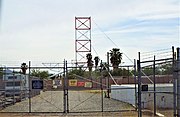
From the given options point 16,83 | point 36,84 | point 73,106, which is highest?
point 36,84

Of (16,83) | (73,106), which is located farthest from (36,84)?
(16,83)

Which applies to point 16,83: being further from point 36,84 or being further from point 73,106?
point 36,84

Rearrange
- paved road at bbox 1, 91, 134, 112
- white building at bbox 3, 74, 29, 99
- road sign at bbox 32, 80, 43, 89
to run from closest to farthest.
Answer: road sign at bbox 32, 80, 43, 89 → paved road at bbox 1, 91, 134, 112 → white building at bbox 3, 74, 29, 99

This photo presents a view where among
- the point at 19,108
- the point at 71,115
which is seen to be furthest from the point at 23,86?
the point at 71,115

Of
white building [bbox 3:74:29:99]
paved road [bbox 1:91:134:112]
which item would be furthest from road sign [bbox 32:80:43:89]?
white building [bbox 3:74:29:99]

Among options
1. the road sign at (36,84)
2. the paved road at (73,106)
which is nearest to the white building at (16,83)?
the paved road at (73,106)

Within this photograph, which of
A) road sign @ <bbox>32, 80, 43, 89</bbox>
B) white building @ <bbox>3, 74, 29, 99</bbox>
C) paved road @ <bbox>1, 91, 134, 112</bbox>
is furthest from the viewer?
white building @ <bbox>3, 74, 29, 99</bbox>

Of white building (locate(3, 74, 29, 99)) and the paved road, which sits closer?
the paved road

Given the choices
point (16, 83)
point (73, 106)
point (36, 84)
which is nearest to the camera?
point (36, 84)

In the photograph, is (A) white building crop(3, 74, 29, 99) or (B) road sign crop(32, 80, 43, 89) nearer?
(B) road sign crop(32, 80, 43, 89)

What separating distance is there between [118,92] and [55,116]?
36.1 ft

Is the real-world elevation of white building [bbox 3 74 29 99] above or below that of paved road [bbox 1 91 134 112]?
above

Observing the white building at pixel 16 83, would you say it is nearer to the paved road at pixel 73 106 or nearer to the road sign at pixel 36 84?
the paved road at pixel 73 106

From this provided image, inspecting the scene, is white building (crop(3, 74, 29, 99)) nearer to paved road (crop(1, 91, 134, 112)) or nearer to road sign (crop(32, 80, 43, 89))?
paved road (crop(1, 91, 134, 112))
